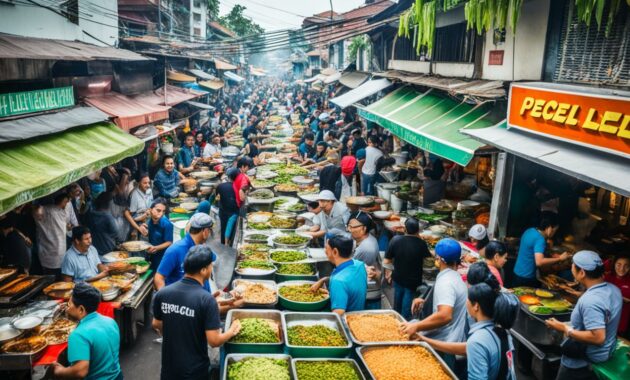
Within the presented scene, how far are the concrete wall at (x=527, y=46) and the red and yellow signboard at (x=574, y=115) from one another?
0.87 metres

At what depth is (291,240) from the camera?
27.9 ft

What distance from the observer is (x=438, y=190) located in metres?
11.2

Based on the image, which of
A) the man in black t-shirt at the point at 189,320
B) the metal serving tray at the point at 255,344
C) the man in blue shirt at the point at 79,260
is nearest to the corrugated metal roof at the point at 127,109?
the man in blue shirt at the point at 79,260

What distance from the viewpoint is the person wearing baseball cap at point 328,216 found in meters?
8.30

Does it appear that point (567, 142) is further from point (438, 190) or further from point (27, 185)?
point (27, 185)

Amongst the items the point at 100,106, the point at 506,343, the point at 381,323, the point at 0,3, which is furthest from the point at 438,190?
the point at 0,3

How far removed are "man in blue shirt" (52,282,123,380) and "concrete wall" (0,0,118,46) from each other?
25.1 feet

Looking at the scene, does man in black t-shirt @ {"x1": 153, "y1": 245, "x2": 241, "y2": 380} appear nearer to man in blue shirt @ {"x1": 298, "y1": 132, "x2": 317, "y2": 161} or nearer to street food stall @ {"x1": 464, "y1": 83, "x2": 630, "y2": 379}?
street food stall @ {"x1": 464, "y1": 83, "x2": 630, "y2": 379}

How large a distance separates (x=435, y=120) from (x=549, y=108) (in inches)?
129

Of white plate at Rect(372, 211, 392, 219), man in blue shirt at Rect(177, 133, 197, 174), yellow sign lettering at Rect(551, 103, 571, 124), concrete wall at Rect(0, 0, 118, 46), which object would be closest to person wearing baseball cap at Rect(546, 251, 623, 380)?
yellow sign lettering at Rect(551, 103, 571, 124)

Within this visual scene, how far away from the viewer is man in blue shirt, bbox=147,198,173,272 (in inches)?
307

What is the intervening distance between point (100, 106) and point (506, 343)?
10.3 m

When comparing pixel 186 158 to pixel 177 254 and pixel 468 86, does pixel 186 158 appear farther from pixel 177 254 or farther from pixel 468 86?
pixel 177 254

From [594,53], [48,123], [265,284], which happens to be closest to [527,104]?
[594,53]
